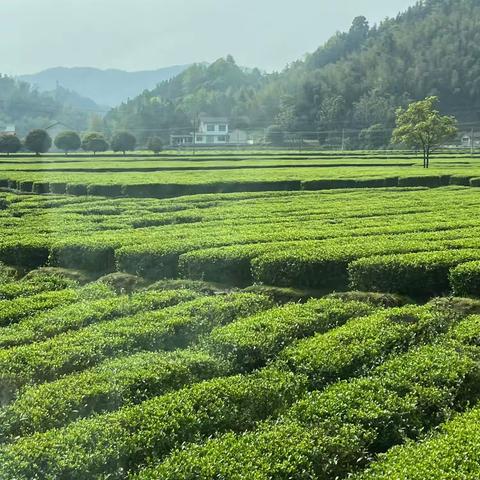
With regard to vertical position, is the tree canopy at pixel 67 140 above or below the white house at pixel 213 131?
below

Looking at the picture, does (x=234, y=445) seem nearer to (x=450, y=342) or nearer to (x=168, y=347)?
(x=168, y=347)

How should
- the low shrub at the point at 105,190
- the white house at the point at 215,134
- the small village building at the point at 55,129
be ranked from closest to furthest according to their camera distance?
the low shrub at the point at 105,190, the small village building at the point at 55,129, the white house at the point at 215,134

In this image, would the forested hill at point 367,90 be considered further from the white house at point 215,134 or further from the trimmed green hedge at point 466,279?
the trimmed green hedge at point 466,279

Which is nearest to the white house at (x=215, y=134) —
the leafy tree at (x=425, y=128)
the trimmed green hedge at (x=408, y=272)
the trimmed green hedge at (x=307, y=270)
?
the leafy tree at (x=425, y=128)

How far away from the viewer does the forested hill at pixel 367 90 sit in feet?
372

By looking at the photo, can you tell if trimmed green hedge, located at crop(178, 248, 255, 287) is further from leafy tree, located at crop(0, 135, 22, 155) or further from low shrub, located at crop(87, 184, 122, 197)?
leafy tree, located at crop(0, 135, 22, 155)

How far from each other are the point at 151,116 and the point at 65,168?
82.1 metres

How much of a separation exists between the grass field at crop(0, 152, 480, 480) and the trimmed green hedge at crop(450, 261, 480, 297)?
0.08ft

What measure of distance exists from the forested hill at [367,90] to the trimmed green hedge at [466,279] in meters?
94.1

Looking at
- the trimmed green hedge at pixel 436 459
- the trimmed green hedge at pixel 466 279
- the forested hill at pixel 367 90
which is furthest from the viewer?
the forested hill at pixel 367 90

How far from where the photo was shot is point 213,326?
9398 millimetres

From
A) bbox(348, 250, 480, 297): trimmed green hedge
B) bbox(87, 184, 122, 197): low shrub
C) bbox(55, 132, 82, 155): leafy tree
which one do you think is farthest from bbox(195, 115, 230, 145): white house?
bbox(348, 250, 480, 297): trimmed green hedge

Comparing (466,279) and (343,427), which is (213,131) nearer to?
(466,279)

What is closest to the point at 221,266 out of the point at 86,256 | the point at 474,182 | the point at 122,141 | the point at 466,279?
the point at 86,256
